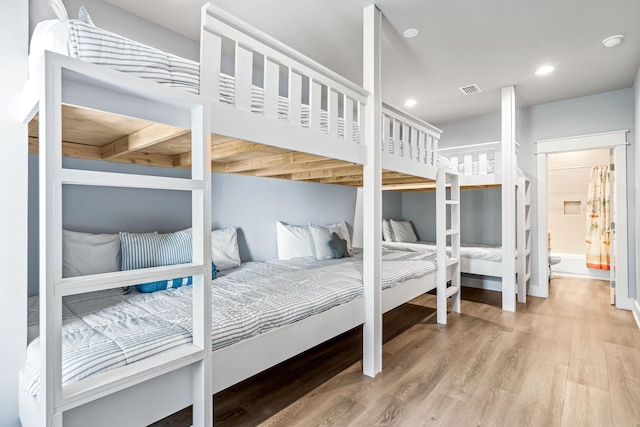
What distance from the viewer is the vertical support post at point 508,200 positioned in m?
3.64

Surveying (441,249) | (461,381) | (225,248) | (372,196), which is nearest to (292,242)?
(225,248)

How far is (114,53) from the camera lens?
110cm

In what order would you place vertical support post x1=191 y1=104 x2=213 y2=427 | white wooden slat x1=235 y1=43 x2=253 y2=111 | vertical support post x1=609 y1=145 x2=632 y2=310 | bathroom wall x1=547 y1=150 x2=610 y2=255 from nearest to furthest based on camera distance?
vertical support post x1=191 y1=104 x2=213 y2=427 → white wooden slat x1=235 y1=43 x2=253 y2=111 → vertical support post x1=609 y1=145 x2=632 y2=310 → bathroom wall x1=547 y1=150 x2=610 y2=255

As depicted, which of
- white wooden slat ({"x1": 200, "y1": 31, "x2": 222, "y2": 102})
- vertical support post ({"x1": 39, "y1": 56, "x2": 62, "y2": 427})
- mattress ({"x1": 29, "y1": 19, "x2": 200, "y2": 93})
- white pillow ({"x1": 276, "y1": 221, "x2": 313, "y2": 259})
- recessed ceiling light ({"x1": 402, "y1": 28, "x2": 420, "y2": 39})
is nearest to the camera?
vertical support post ({"x1": 39, "y1": 56, "x2": 62, "y2": 427})

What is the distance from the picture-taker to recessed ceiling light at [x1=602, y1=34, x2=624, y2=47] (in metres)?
2.66

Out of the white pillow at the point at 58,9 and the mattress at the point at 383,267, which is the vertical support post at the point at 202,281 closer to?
the white pillow at the point at 58,9

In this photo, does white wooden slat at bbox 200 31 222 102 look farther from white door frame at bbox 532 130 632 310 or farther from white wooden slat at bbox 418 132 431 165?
white door frame at bbox 532 130 632 310

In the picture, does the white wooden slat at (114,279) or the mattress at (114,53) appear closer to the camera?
the white wooden slat at (114,279)

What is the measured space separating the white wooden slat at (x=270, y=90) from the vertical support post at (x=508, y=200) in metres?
3.13

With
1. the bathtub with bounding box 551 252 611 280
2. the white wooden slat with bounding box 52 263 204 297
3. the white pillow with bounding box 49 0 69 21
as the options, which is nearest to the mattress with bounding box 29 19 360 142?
the white pillow with bounding box 49 0 69 21

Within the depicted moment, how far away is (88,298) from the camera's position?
5.87 ft

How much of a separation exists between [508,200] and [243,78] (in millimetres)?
3348

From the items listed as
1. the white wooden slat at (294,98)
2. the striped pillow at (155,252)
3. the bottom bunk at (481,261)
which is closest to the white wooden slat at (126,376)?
the striped pillow at (155,252)

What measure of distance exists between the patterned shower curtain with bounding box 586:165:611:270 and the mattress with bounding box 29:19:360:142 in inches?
250
